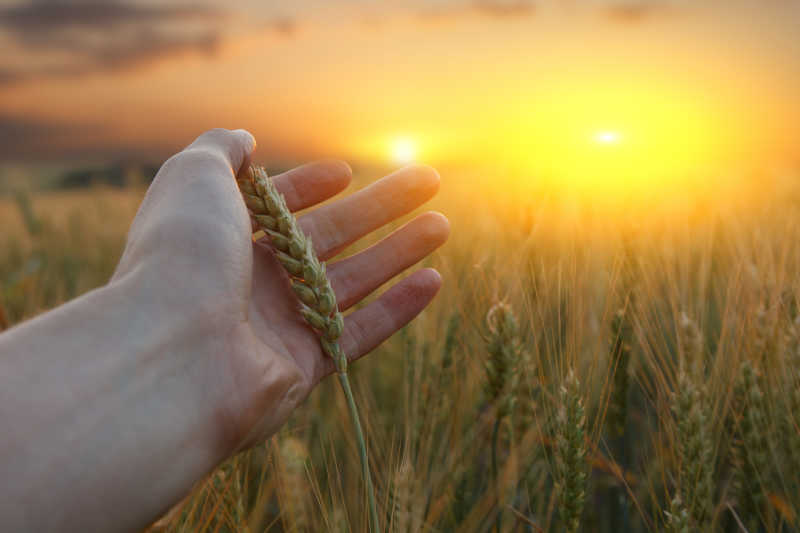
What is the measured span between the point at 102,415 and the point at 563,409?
0.90m

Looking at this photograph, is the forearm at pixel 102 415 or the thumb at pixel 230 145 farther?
the thumb at pixel 230 145

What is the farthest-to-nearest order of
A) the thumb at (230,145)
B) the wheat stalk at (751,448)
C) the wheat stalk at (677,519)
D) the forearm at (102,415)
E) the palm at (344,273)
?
the thumb at (230,145) → the palm at (344,273) → the wheat stalk at (751,448) → the wheat stalk at (677,519) → the forearm at (102,415)

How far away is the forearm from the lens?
1021 mm

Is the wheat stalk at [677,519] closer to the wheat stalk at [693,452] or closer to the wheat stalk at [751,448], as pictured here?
the wheat stalk at [693,452]

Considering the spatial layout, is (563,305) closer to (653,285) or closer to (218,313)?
(653,285)

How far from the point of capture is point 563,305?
1636mm

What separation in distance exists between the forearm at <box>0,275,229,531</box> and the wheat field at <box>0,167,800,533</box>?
0.15 metres

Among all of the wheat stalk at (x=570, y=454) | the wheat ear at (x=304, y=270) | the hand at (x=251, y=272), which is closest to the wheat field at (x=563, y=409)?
the wheat stalk at (x=570, y=454)

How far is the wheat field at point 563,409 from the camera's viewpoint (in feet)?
4.30

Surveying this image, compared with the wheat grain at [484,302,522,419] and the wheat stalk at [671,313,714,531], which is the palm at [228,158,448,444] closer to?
the wheat grain at [484,302,522,419]

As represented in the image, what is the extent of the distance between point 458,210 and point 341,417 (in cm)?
235

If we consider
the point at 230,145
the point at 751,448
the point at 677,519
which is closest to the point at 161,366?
the point at 230,145

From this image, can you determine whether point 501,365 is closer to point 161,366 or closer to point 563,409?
point 563,409

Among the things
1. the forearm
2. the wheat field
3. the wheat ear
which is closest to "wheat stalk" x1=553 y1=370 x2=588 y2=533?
the wheat field
